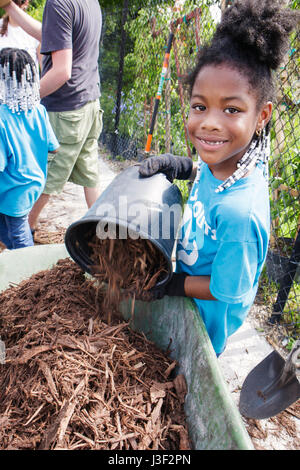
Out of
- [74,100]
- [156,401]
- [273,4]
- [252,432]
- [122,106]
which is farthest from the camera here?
[122,106]

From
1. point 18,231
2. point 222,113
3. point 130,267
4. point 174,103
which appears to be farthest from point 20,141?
point 174,103

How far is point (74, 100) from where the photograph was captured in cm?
297

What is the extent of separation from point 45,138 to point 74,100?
0.71m

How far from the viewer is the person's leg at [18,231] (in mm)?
2488

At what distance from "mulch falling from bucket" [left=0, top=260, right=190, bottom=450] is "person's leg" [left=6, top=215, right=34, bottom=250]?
82 cm

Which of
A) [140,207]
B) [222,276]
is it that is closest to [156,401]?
[222,276]

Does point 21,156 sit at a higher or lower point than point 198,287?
higher

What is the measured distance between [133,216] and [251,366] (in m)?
1.79

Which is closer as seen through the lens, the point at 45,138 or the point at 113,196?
the point at 113,196

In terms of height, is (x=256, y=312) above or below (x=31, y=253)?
below

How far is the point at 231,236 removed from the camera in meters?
1.20

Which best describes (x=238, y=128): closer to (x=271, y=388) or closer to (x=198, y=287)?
(x=198, y=287)

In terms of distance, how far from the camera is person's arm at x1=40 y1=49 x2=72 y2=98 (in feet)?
8.37

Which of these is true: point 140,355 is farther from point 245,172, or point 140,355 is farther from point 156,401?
point 245,172
